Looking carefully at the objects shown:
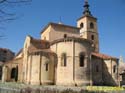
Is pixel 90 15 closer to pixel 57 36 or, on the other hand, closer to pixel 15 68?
pixel 57 36

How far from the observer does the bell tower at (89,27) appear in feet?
166

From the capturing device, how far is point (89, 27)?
51.3m

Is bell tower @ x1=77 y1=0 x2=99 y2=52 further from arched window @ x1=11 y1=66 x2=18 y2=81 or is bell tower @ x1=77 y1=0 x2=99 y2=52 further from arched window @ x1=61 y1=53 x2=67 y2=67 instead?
arched window @ x1=61 y1=53 x2=67 y2=67

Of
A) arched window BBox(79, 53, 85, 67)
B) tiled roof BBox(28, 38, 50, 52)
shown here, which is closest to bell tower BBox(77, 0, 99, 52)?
tiled roof BBox(28, 38, 50, 52)

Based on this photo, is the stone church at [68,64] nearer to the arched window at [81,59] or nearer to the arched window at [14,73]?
the arched window at [81,59]

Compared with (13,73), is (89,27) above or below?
above

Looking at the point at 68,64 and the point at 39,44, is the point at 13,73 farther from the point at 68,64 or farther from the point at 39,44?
the point at 68,64

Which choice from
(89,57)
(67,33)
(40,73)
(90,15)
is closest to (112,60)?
(89,57)

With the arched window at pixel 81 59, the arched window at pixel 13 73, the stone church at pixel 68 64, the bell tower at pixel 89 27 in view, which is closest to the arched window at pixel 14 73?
the arched window at pixel 13 73

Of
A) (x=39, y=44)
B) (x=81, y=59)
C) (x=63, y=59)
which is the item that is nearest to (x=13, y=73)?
(x=39, y=44)

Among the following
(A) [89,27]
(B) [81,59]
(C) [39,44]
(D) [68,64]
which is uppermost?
(A) [89,27]

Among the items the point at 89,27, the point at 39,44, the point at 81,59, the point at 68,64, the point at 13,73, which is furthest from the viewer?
the point at 89,27

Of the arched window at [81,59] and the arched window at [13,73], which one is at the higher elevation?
the arched window at [81,59]

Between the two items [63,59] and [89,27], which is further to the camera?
[89,27]
